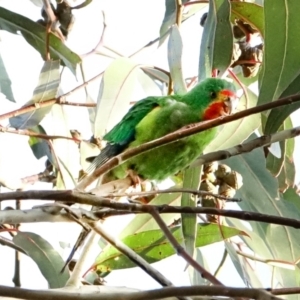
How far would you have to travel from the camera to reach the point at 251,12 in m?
1.95

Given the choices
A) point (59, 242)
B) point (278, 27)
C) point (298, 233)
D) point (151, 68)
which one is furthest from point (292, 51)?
point (59, 242)

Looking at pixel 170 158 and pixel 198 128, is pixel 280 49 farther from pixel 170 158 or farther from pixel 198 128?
pixel 170 158

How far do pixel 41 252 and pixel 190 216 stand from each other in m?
0.47

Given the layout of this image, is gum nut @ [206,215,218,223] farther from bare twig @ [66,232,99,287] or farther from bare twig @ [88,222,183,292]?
bare twig @ [88,222,183,292]

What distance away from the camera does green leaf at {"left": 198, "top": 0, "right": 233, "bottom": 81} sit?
1.77 metres

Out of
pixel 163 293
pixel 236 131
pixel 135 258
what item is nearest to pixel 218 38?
pixel 236 131

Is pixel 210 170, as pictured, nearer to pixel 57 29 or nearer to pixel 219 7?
pixel 219 7

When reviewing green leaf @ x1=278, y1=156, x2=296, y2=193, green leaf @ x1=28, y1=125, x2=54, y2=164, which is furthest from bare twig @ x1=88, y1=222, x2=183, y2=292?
green leaf @ x1=28, y1=125, x2=54, y2=164

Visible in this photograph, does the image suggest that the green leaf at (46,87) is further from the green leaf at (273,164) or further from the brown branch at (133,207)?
the brown branch at (133,207)

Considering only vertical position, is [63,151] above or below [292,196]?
above

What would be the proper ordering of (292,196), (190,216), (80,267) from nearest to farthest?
1. (80,267)
2. (190,216)
3. (292,196)

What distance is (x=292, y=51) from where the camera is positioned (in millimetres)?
1432

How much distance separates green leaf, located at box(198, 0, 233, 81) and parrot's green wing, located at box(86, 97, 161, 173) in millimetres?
422

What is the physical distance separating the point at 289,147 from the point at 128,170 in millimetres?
576
